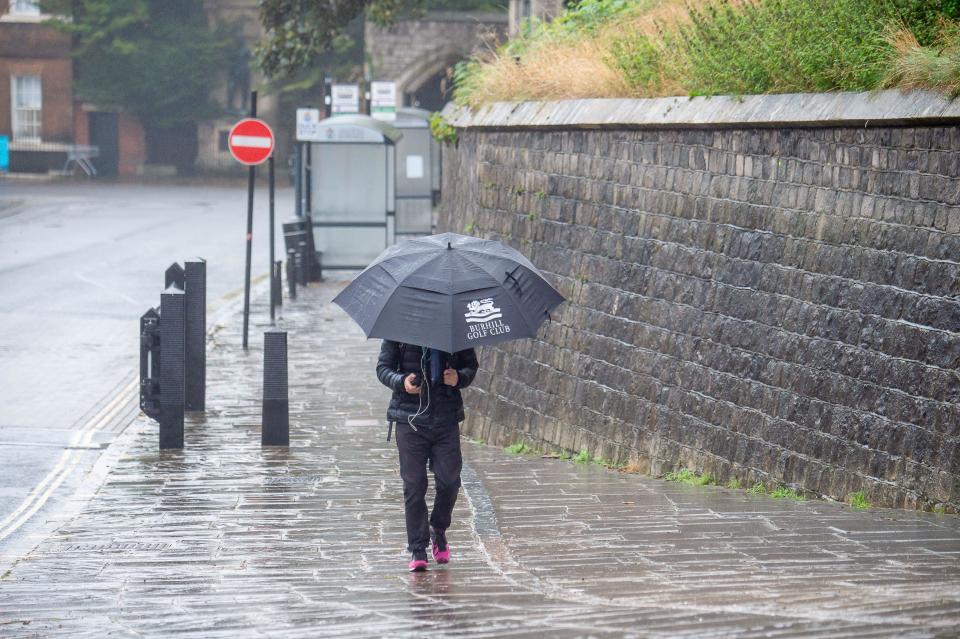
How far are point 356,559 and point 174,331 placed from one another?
4.40 meters

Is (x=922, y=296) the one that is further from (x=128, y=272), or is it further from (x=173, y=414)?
(x=128, y=272)

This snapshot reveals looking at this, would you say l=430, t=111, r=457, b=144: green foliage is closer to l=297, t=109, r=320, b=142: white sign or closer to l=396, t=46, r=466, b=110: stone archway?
l=297, t=109, r=320, b=142: white sign

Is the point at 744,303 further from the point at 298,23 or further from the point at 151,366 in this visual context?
the point at 298,23

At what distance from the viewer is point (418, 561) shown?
6664mm

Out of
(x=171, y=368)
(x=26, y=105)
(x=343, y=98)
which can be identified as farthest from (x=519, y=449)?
(x=26, y=105)

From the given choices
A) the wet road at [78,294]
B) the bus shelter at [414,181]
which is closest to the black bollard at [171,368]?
the wet road at [78,294]

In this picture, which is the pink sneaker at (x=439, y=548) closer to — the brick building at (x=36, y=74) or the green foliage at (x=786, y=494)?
the green foliage at (x=786, y=494)

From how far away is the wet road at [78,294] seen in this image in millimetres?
11516

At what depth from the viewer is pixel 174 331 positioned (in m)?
11.0

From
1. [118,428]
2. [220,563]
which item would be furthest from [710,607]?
[118,428]

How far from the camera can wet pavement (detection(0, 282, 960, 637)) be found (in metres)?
5.58

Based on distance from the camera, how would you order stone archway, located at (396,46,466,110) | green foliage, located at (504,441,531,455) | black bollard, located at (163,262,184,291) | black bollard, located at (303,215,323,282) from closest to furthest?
green foliage, located at (504,441,531,455) < black bollard, located at (163,262,184,291) < black bollard, located at (303,215,323,282) < stone archway, located at (396,46,466,110)

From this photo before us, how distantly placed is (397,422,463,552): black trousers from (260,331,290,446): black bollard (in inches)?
178

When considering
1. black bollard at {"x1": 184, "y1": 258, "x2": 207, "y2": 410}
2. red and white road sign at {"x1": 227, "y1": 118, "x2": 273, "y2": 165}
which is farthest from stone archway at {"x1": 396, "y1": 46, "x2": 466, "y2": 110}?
black bollard at {"x1": 184, "y1": 258, "x2": 207, "y2": 410}
